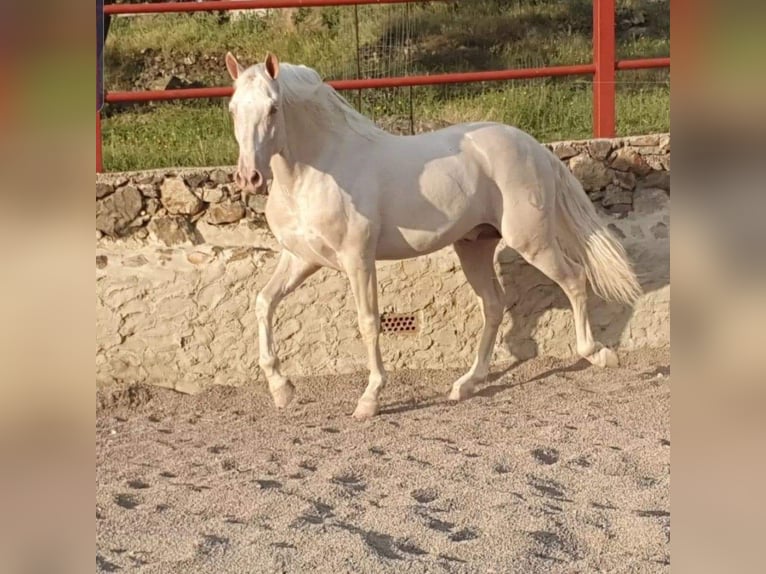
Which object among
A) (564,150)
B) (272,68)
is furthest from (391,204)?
(564,150)

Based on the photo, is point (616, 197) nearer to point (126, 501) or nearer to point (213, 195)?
point (213, 195)

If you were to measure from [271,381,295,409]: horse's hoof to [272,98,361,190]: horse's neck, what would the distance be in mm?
915

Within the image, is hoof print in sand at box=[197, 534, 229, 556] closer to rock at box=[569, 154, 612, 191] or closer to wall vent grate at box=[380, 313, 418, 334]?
wall vent grate at box=[380, 313, 418, 334]

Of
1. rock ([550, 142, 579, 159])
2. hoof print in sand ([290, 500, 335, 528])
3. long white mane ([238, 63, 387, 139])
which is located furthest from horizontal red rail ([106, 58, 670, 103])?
hoof print in sand ([290, 500, 335, 528])

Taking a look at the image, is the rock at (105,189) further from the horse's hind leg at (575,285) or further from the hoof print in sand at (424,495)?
the hoof print in sand at (424,495)

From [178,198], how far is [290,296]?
81 centimetres

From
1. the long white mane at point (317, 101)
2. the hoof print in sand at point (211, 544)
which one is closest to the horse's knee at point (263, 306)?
the long white mane at point (317, 101)

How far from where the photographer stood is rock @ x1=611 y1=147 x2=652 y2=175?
5707mm

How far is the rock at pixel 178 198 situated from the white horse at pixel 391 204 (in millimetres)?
912

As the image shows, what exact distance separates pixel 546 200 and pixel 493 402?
99cm

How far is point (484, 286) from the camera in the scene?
16.9 feet
